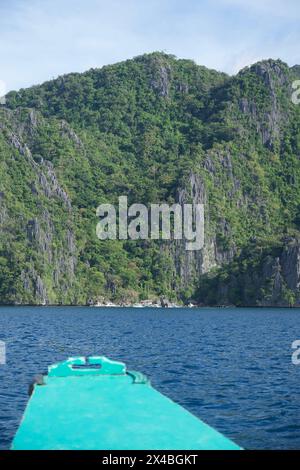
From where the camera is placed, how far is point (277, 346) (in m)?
61.9

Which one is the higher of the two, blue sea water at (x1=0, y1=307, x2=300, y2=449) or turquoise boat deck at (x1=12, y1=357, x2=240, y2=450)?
turquoise boat deck at (x1=12, y1=357, x2=240, y2=450)

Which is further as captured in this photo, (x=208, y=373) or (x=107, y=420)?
(x=208, y=373)

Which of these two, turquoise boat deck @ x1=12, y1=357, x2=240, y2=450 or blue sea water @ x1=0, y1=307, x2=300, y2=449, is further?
blue sea water @ x1=0, y1=307, x2=300, y2=449

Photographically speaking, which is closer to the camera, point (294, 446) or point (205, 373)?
point (294, 446)

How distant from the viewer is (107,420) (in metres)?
15.6

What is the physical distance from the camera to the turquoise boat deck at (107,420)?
13844 millimetres

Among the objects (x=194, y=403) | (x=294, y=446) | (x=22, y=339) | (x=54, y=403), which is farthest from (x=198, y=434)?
(x=22, y=339)

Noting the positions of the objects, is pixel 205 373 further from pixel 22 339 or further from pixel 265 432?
pixel 22 339

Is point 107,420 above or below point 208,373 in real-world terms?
above

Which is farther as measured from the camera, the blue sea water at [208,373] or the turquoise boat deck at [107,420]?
the blue sea water at [208,373]

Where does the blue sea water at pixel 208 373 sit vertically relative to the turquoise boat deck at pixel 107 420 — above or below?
below

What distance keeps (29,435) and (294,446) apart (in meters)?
10.4

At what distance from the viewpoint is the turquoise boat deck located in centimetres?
1384
